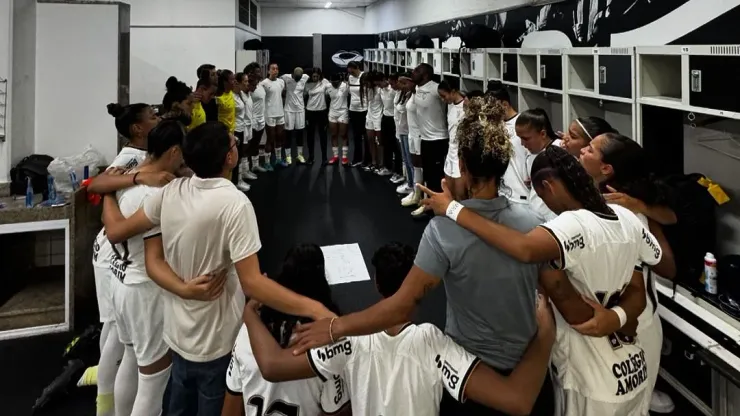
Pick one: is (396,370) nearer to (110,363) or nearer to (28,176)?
(110,363)

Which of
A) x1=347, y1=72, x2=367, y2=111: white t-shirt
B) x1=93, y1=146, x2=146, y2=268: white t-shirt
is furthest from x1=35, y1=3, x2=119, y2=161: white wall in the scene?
x1=347, y1=72, x2=367, y2=111: white t-shirt

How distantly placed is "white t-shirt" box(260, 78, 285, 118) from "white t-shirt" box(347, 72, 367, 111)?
110 centimetres

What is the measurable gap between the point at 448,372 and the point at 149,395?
4.15 feet

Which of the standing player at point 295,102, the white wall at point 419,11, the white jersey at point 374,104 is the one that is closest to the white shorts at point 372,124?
the white jersey at point 374,104

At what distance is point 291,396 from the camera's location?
58.0 inches

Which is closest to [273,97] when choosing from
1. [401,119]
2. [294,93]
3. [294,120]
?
[294,93]

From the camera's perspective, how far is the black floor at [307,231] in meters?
2.61

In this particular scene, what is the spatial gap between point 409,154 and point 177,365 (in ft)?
15.6

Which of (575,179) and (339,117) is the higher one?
(339,117)

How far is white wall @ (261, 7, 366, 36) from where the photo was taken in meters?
13.3

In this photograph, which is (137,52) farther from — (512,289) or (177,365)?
(512,289)

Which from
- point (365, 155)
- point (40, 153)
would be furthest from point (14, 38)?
point (365, 155)

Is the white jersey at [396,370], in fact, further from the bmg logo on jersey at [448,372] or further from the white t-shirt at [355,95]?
the white t-shirt at [355,95]

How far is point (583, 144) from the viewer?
2.42 meters
